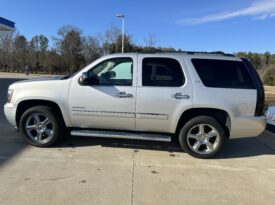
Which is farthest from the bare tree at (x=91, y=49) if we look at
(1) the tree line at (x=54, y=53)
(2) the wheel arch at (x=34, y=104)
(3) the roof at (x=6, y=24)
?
(2) the wheel arch at (x=34, y=104)

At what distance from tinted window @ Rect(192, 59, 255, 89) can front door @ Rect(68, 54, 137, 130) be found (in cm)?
125

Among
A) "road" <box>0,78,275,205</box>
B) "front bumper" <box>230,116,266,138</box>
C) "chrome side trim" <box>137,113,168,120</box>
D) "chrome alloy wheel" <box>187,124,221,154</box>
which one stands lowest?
"road" <box>0,78,275,205</box>

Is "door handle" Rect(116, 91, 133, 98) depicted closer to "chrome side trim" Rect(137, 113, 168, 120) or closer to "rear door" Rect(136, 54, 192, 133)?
"rear door" Rect(136, 54, 192, 133)

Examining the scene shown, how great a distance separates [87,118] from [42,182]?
5.76 feet

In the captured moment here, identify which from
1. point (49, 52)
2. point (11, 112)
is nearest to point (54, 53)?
point (49, 52)

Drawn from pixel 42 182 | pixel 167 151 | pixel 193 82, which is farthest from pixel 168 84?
pixel 42 182

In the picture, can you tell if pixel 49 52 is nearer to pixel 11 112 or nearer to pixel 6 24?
pixel 6 24

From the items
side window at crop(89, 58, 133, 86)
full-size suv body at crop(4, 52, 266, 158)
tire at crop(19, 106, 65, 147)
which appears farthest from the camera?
tire at crop(19, 106, 65, 147)

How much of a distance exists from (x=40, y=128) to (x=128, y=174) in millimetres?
2175

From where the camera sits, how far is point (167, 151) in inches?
244

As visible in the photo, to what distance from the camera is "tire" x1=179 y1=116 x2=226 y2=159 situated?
5.76 m

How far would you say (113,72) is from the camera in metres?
6.02

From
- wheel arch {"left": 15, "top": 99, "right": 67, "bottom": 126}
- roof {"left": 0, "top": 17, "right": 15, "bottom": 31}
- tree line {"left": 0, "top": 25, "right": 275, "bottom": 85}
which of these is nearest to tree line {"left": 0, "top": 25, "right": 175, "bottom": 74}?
tree line {"left": 0, "top": 25, "right": 275, "bottom": 85}

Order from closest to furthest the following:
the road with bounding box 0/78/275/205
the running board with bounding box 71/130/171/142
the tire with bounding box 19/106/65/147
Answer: the road with bounding box 0/78/275/205 < the running board with bounding box 71/130/171/142 < the tire with bounding box 19/106/65/147
